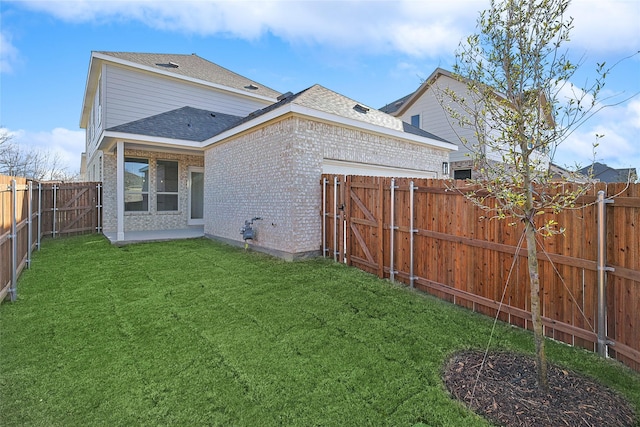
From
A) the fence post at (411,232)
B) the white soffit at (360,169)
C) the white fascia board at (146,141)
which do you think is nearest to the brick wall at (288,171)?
the white soffit at (360,169)

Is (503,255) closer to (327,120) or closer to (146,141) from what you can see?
(327,120)

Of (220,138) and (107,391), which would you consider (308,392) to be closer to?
(107,391)

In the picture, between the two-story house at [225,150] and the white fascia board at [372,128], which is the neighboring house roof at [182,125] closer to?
the two-story house at [225,150]

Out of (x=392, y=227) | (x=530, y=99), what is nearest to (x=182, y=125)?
(x=392, y=227)

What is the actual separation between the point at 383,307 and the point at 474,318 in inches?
46.4

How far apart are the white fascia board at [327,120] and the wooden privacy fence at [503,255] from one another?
65.2 inches

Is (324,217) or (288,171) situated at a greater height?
(288,171)

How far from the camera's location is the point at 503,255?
404 centimetres

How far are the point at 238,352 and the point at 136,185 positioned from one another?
10.3 meters

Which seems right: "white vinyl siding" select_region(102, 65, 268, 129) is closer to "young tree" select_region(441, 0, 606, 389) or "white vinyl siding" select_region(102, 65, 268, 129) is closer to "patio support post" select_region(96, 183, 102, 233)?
"patio support post" select_region(96, 183, 102, 233)

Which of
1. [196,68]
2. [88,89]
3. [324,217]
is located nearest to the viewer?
[324,217]

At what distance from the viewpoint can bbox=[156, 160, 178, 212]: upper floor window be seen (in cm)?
1182

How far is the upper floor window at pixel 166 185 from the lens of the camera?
11.8m

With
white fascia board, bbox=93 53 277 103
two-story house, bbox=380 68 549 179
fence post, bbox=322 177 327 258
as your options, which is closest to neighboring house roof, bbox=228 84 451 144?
fence post, bbox=322 177 327 258
